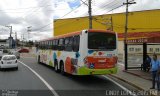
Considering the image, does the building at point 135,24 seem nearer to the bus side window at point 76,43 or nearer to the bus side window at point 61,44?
the bus side window at point 61,44

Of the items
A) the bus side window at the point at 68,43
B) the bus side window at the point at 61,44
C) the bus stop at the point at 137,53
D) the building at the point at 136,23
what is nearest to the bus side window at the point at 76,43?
the bus side window at the point at 68,43

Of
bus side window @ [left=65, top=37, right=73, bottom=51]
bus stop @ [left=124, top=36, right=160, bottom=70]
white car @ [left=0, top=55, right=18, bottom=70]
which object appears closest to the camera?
bus side window @ [left=65, top=37, right=73, bottom=51]

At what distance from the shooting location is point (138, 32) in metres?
64.6

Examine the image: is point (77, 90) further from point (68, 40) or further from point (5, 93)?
point (68, 40)

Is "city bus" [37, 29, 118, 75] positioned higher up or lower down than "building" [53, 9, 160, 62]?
lower down

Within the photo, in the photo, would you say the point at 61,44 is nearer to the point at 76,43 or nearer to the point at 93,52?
the point at 76,43

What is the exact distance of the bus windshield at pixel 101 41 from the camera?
61.0 ft

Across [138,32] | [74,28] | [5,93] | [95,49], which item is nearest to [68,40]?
[95,49]

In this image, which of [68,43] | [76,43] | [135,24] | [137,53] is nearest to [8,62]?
[68,43]

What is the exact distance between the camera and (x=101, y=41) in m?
18.8

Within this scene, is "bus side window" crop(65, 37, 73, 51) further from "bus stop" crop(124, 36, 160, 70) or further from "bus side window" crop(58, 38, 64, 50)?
"bus stop" crop(124, 36, 160, 70)

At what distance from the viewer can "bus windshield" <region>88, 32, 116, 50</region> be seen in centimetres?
1858

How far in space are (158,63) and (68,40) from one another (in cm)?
770

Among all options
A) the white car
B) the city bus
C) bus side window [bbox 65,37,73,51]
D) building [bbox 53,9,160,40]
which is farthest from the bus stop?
building [bbox 53,9,160,40]
